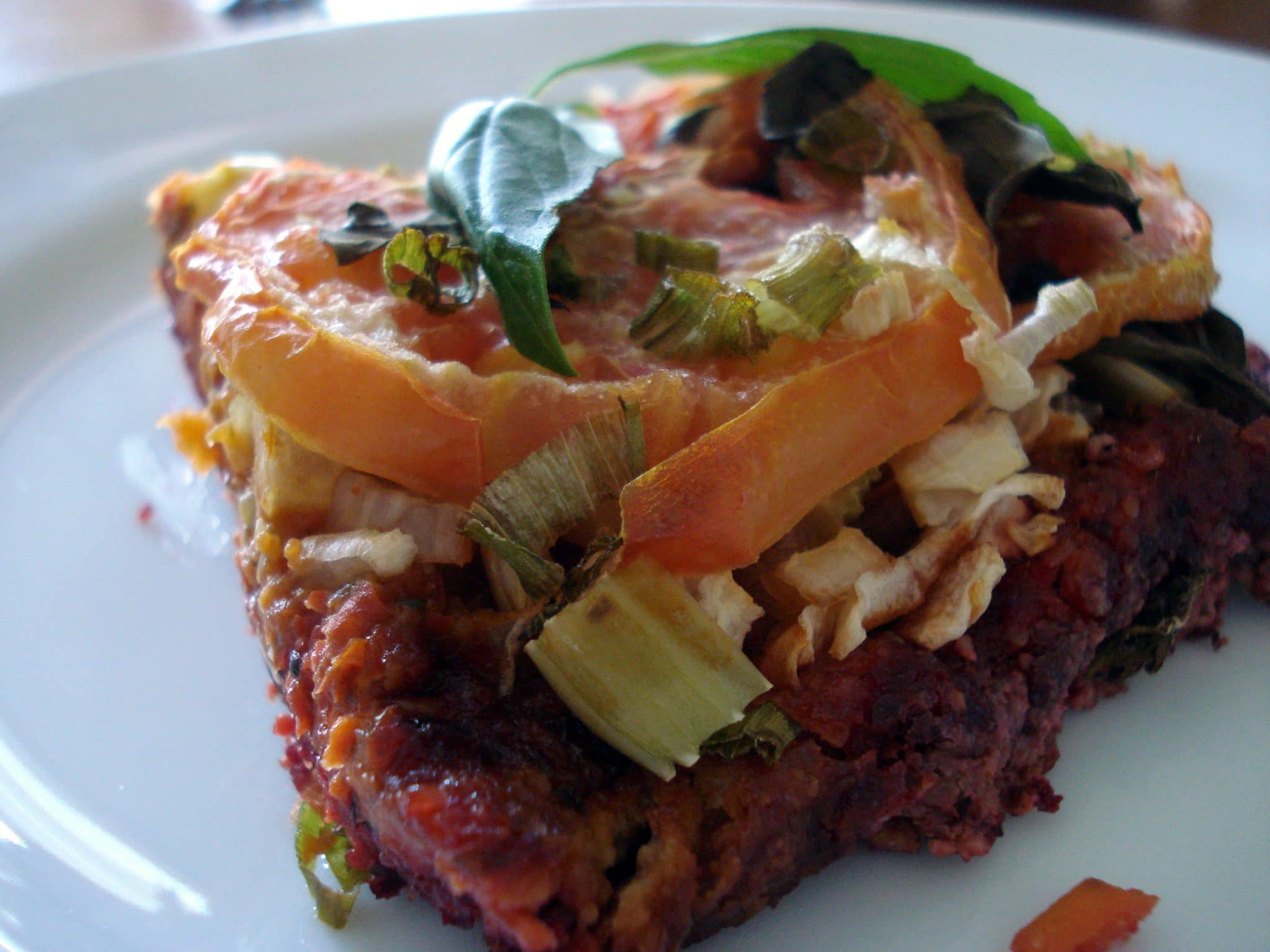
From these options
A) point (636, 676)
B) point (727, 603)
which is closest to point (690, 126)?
point (727, 603)

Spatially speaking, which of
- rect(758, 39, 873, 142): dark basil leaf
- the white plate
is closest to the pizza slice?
the white plate

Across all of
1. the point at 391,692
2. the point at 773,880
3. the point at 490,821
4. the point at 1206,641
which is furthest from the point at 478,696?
the point at 1206,641

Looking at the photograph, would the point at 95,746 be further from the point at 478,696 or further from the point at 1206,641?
the point at 1206,641

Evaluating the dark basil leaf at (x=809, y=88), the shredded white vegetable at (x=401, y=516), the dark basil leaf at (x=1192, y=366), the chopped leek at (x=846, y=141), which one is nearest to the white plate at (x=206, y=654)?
the dark basil leaf at (x=1192, y=366)

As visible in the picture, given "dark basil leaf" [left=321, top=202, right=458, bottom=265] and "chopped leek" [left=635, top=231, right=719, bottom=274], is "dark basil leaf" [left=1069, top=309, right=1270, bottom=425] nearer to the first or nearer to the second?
"chopped leek" [left=635, top=231, right=719, bottom=274]

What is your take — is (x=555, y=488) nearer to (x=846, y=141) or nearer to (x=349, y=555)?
(x=349, y=555)
